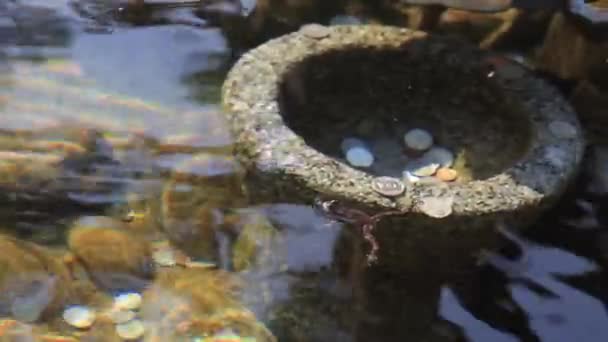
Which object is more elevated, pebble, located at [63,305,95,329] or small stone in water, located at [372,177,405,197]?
small stone in water, located at [372,177,405,197]

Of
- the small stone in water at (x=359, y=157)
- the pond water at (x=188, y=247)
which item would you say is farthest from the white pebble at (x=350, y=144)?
the pond water at (x=188, y=247)

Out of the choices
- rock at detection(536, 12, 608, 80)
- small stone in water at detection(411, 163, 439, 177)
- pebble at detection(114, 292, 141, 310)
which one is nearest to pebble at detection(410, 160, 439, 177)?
small stone in water at detection(411, 163, 439, 177)

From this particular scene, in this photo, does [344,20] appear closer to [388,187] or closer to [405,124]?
[405,124]

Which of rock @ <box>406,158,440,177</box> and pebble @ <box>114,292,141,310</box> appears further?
rock @ <box>406,158,440,177</box>

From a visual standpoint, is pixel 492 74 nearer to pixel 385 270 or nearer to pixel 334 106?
pixel 334 106

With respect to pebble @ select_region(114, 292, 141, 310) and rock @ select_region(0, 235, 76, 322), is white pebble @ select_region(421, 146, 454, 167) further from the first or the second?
rock @ select_region(0, 235, 76, 322)

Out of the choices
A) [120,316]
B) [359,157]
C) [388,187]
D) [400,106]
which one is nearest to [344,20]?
[400,106]

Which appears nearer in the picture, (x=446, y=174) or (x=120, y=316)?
(x=120, y=316)

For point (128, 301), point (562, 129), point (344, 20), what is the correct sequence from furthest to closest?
point (344, 20)
point (128, 301)
point (562, 129)
